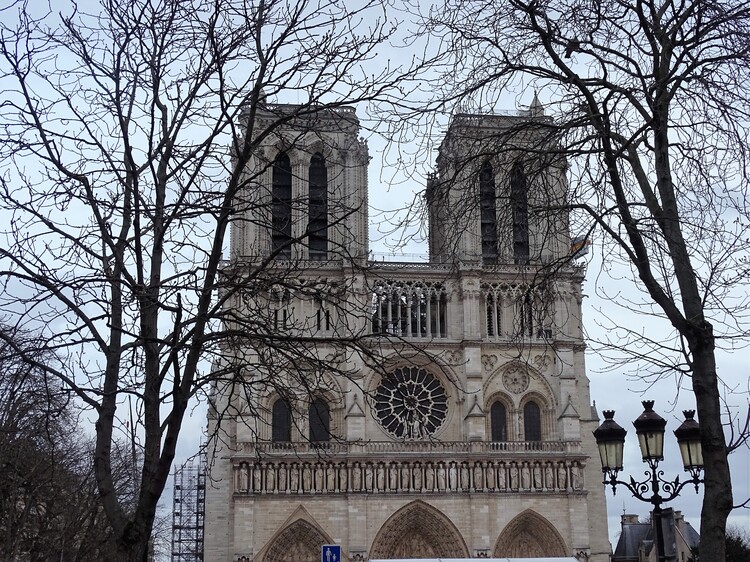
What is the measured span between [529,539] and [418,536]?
4.25 metres

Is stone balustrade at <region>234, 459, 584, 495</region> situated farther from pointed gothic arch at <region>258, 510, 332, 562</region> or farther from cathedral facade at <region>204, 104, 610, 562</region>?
pointed gothic arch at <region>258, 510, 332, 562</region>

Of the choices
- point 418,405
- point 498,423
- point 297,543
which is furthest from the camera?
point 498,423

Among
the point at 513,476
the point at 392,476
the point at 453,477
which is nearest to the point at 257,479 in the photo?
the point at 392,476

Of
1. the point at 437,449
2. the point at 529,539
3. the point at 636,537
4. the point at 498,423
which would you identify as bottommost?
the point at 529,539

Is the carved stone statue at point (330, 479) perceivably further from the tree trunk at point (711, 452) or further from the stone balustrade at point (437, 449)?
the tree trunk at point (711, 452)

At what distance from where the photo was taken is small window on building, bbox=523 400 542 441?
39469 mm

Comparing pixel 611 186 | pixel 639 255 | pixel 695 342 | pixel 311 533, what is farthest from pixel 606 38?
pixel 311 533

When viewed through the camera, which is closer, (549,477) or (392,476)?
(392,476)

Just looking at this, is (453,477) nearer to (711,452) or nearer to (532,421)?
(532,421)

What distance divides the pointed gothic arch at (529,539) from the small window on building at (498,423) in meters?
3.11

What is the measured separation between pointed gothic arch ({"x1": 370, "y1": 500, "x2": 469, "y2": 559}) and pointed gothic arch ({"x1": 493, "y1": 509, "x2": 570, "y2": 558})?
5.69ft

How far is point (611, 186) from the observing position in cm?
891

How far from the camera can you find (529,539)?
126 feet

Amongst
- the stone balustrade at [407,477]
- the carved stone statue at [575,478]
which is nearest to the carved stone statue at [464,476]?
the stone balustrade at [407,477]
